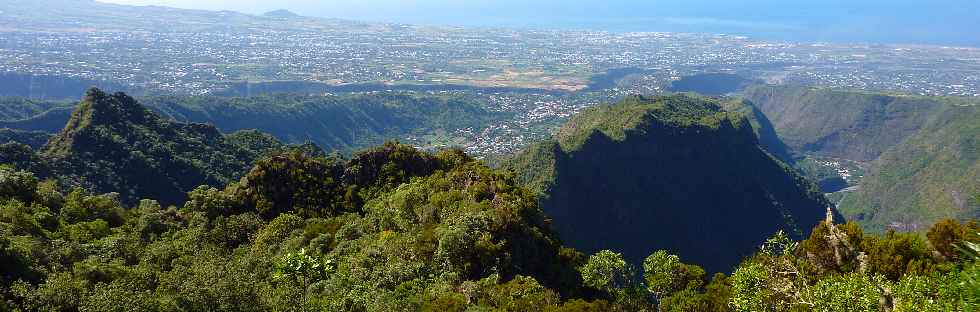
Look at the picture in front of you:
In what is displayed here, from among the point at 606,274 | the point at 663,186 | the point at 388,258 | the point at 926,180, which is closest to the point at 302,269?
the point at 388,258

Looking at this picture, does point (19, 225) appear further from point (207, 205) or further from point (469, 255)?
point (469, 255)

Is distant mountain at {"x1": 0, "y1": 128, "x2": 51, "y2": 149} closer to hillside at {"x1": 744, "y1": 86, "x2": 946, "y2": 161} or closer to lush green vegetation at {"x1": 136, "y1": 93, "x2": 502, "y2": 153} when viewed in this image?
lush green vegetation at {"x1": 136, "y1": 93, "x2": 502, "y2": 153}

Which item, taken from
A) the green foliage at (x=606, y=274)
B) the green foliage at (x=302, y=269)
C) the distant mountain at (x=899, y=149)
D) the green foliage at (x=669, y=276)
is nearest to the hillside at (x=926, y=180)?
the distant mountain at (x=899, y=149)

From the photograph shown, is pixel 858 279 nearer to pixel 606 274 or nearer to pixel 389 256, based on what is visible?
pixel 606 274

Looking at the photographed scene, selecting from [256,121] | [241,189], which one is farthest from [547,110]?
[241,189]

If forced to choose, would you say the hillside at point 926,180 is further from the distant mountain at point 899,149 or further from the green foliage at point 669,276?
the green foliage at point 669,276

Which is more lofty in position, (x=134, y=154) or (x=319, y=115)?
(x=134, y=154)
